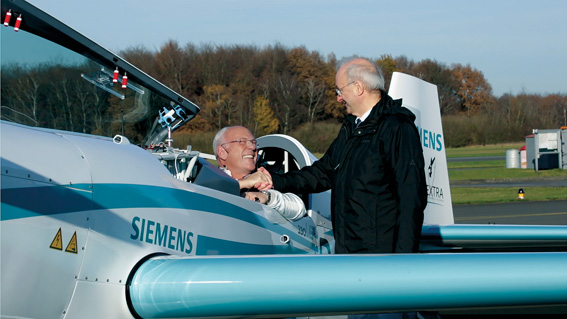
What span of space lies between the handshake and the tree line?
85cm

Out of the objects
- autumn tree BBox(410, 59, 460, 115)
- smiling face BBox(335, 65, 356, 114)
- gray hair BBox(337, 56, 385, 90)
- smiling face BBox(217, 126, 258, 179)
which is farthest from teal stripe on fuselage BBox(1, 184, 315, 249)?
autumn tree BBox(410, 59, 460, 115)

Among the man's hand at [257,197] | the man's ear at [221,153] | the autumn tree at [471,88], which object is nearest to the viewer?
the man's hand at [257,197]

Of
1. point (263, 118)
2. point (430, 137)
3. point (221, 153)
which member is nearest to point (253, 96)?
point (263, 118)

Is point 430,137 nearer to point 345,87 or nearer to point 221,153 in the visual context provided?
point 221,153

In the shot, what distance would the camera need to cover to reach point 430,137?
20.6ft

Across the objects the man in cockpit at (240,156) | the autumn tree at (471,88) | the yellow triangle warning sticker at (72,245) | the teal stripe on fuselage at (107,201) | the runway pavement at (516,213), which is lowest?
the runway pavement at (516,213)

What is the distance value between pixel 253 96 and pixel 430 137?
3424 centimetres

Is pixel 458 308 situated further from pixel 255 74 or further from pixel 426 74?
pixel 426 74

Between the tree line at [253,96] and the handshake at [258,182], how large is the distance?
845 mm

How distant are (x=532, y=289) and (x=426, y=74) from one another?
6643 centimetres

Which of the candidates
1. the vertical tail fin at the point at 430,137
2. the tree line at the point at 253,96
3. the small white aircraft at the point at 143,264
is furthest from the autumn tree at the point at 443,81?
the small white aircraft at the point at 143,264

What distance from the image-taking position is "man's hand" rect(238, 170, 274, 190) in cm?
424

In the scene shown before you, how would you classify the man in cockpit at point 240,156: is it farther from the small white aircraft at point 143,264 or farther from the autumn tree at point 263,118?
Answer: the autumn tree at point 263,118

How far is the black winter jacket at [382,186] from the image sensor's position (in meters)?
3.14
